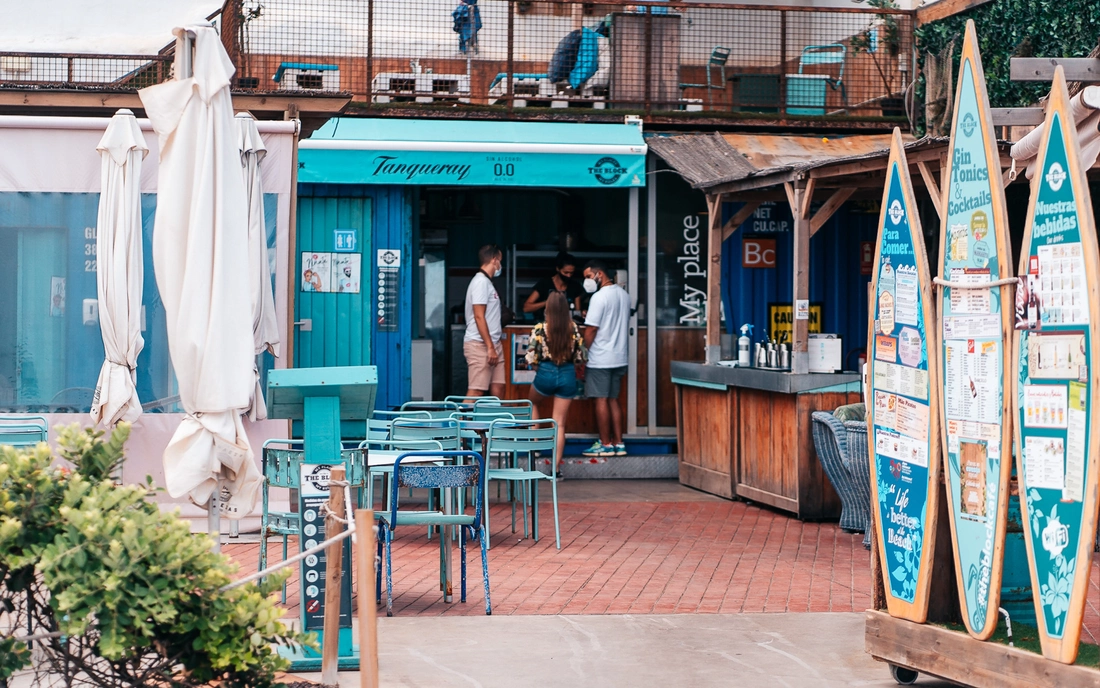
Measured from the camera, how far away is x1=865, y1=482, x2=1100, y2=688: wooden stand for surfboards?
4789mm

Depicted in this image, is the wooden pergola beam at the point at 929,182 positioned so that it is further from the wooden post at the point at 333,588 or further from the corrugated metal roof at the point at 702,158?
the wooden post at the point at 333,588

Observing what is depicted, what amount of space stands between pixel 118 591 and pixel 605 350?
8.85 meters

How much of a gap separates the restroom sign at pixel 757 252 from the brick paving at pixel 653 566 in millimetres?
3151

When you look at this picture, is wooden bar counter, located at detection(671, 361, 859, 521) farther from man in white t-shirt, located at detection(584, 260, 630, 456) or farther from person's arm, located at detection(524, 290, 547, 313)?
person's arm, located at detection(524, 290, 547, 313)

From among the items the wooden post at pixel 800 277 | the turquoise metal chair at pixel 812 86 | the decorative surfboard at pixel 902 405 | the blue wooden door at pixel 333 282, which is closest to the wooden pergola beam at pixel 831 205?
the wooden post at pixel 800 277

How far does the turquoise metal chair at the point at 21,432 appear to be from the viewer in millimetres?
8117

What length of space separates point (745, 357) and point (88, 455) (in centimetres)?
745

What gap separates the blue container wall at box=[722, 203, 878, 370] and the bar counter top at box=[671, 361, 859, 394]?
1.70 metres

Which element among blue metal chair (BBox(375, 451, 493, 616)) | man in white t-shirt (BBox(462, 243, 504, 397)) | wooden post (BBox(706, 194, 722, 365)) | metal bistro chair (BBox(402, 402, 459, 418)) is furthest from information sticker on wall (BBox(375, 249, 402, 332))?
blue metal chair (BBox(375, 451, 493, 616))

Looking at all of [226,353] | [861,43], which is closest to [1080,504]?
[226,353]

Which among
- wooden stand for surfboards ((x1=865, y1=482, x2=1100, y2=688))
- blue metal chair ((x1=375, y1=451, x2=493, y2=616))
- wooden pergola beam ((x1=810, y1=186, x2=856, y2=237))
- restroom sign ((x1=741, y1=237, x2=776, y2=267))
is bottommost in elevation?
wooden stand for surfboards ((x1=865, y1=482, x2=1100, y2=688))

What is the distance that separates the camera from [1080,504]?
457 cm

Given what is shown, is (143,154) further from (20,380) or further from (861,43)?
(861,43)

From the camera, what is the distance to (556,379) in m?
11.7
